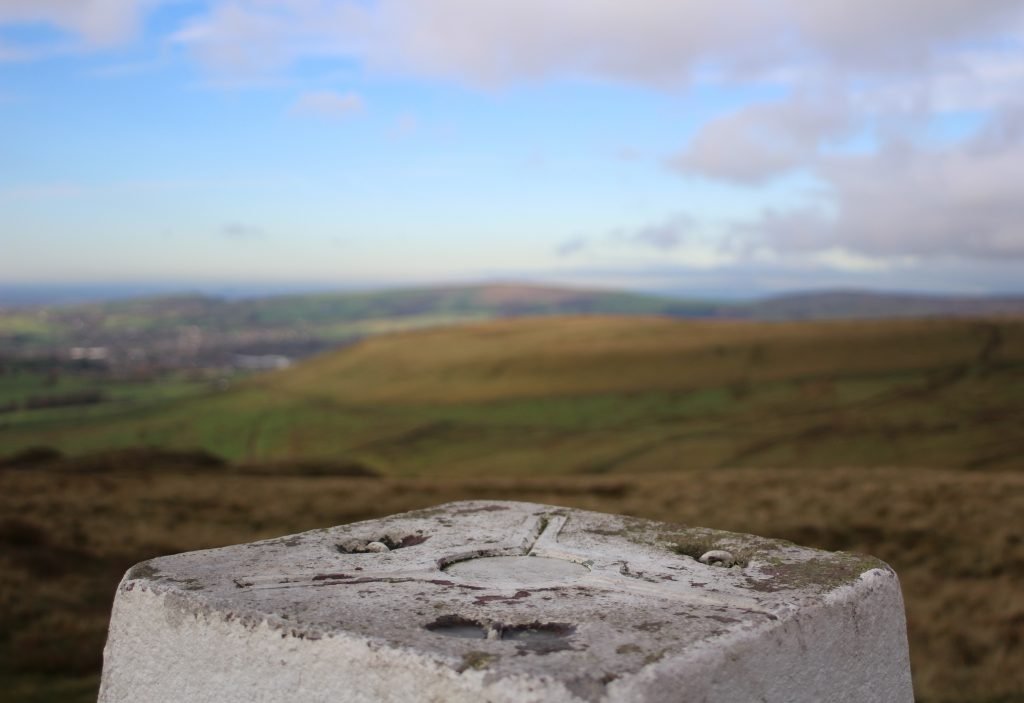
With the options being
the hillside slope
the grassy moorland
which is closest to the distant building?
the grassy moorland

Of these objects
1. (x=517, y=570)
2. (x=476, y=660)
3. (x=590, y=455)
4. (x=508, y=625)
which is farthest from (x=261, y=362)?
(x=476, y=660)

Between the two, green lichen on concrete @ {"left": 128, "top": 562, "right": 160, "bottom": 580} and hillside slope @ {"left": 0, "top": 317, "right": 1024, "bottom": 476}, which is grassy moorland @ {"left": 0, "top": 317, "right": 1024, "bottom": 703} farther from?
green lichen on concrete @ {"left": 128, "top": 562, "right": 160, "bottom": 580}

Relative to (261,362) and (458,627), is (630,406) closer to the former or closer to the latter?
(458,627)

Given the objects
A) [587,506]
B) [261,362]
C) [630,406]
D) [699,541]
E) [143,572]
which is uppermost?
[143,572]

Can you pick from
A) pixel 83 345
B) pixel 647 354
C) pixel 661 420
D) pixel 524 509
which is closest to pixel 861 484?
pixel 524 509

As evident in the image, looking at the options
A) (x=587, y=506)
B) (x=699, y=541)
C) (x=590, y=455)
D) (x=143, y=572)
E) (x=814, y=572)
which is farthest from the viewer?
(x=590, y=455)

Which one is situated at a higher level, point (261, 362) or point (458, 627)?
point (458, 627)

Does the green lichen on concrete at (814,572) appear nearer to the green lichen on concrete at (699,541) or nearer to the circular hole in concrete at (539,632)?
the green lichen on concrete at (699,541)

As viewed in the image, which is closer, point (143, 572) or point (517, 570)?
point (143, 572)
